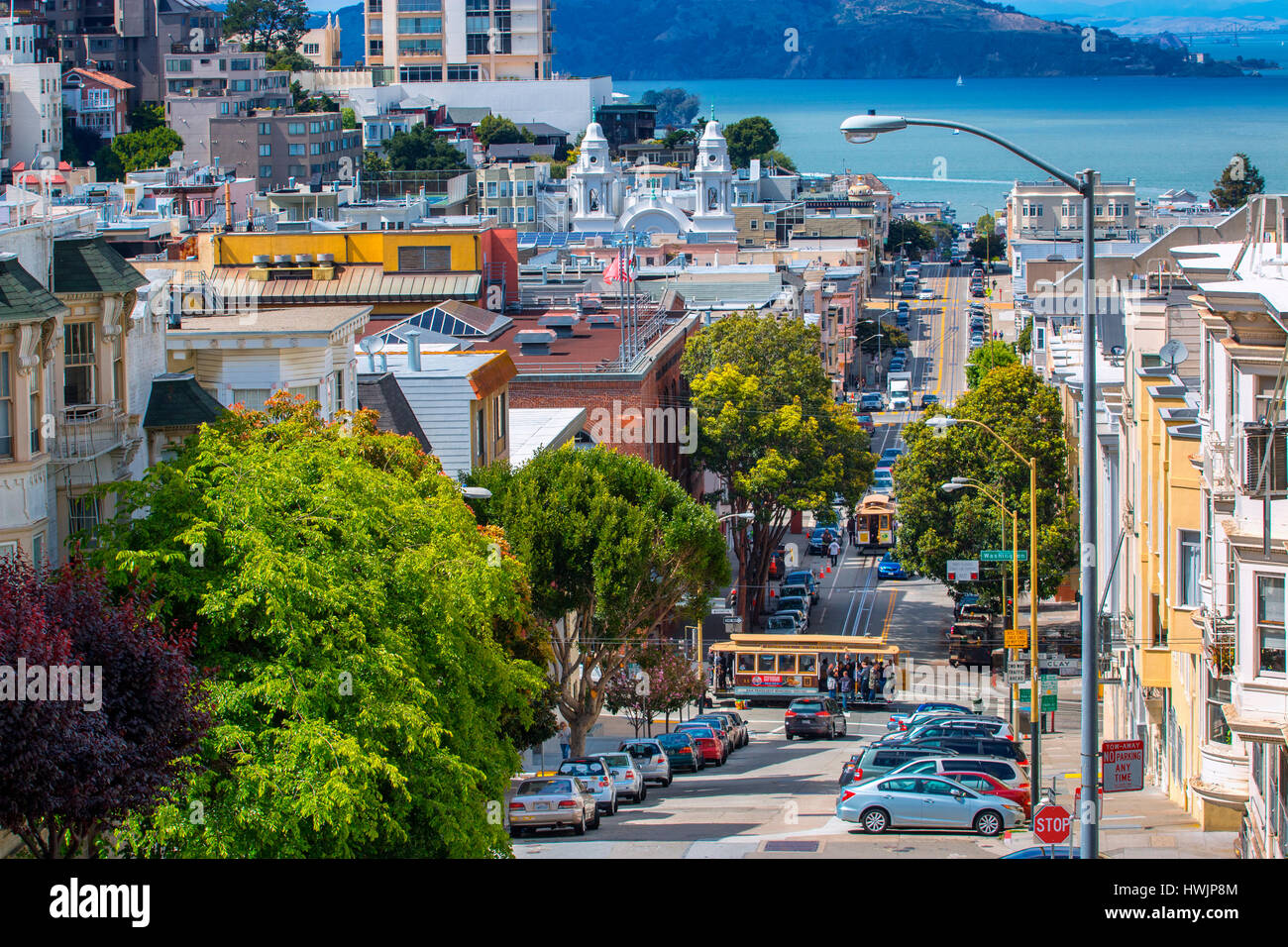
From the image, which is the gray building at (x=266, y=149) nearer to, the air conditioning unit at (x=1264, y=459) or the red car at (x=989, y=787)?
the red car at (x=989, y=787)

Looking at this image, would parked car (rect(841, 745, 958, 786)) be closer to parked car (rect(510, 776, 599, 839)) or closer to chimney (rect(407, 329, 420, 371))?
parked car (rect(510, 776, 599, 839))

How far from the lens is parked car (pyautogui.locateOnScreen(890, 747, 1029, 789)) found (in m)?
34.4

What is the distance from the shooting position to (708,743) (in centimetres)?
4762

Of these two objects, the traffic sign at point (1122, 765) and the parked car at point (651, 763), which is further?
the parked car at point (651, 763)

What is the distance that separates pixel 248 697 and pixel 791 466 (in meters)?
55.4

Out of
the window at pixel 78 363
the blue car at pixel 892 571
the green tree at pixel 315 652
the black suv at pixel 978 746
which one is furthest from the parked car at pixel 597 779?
the blue car at pixel 892 571

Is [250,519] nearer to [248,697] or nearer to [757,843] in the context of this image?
[248,697]

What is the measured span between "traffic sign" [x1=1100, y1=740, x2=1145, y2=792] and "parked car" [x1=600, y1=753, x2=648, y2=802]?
17.3 meters

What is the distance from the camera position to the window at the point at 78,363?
29719 mm

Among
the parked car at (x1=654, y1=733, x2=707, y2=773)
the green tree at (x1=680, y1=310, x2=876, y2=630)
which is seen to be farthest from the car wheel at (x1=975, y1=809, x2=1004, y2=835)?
the green tree at (x1=680, y1=310, x2=876, y2=630)

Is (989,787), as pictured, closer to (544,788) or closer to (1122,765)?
(544,788)

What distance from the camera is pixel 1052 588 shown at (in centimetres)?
6938

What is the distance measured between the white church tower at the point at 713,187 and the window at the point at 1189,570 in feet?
493
